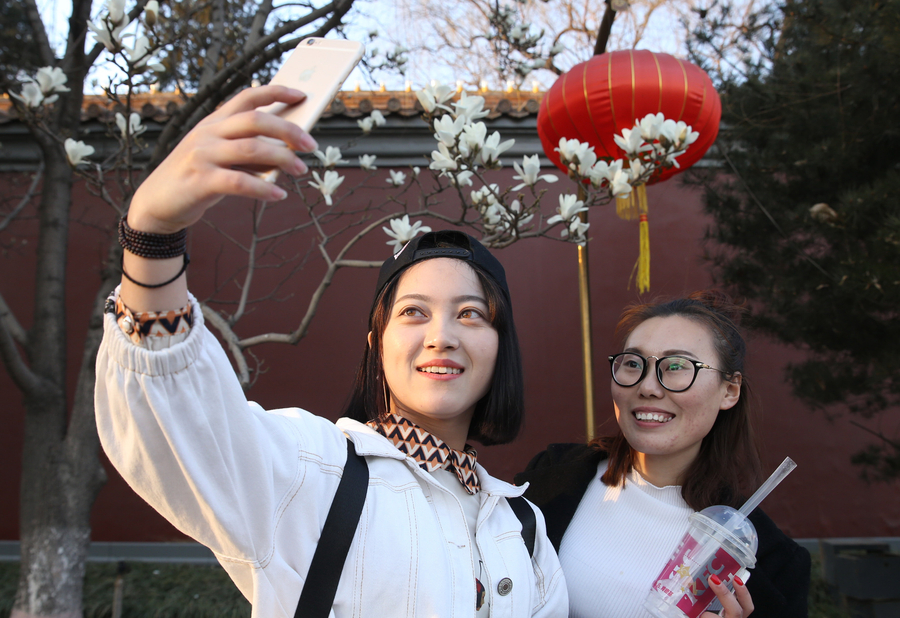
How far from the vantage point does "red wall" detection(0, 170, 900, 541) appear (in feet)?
14.9

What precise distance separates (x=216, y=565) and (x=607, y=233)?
12.2ft

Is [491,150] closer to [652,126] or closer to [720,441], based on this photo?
[652,126]

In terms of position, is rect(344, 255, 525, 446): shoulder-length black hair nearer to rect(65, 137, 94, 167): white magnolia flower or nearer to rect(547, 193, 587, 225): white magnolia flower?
rect(547, 193, 587, 225): white magnolia flower

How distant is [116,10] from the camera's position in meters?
2.16

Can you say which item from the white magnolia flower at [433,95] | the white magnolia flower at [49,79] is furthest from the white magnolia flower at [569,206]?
the white magnolia flower at [49,79]

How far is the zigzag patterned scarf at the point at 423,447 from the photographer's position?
4.40 ft

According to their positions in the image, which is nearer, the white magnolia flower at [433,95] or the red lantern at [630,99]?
the white magnolia flower at [433,95]

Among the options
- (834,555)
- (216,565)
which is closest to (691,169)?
(834,555)

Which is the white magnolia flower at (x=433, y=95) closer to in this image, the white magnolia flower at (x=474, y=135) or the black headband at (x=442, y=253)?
the white magnolia flower at (x=474, y=135)

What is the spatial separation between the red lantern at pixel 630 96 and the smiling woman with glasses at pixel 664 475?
1.23 metres

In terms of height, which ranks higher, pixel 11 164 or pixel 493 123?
pixel 493 123

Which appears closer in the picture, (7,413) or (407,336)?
(407,336)

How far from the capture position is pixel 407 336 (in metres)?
1.37

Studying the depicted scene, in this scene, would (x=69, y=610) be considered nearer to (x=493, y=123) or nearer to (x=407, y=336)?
(x=407, y=336)
